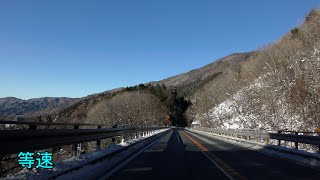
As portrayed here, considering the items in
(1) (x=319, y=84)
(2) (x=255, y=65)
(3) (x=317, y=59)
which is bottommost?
(1) (x=319, y=84)

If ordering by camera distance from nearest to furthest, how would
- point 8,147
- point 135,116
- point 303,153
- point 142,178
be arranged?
point 8,147 < point 142,178 < point 303,153 < point 135,116

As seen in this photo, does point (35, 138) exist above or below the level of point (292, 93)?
below

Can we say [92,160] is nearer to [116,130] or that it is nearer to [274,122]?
[116,130]

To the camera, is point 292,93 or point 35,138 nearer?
point 35,138

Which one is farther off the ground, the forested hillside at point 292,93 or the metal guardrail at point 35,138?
the forested hillside at point 292,93

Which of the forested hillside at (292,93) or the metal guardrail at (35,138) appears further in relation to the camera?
the forested hillside at (292,93)

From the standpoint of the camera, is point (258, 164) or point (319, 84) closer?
point (258, 164)

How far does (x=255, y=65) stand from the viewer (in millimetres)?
77438

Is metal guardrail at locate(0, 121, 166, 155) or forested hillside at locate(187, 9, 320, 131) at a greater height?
forested hillside at locate(187, 9, 320, 131)

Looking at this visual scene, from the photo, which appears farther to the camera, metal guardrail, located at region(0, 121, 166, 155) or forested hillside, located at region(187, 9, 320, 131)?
forested hillside, located at region(187, 9, 320, 131)

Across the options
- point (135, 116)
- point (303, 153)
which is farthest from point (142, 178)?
point (135, 116)

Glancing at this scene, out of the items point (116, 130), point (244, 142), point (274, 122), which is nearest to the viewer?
point (116, 130)

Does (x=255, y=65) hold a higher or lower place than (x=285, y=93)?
higher

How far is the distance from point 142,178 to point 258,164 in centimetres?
546
